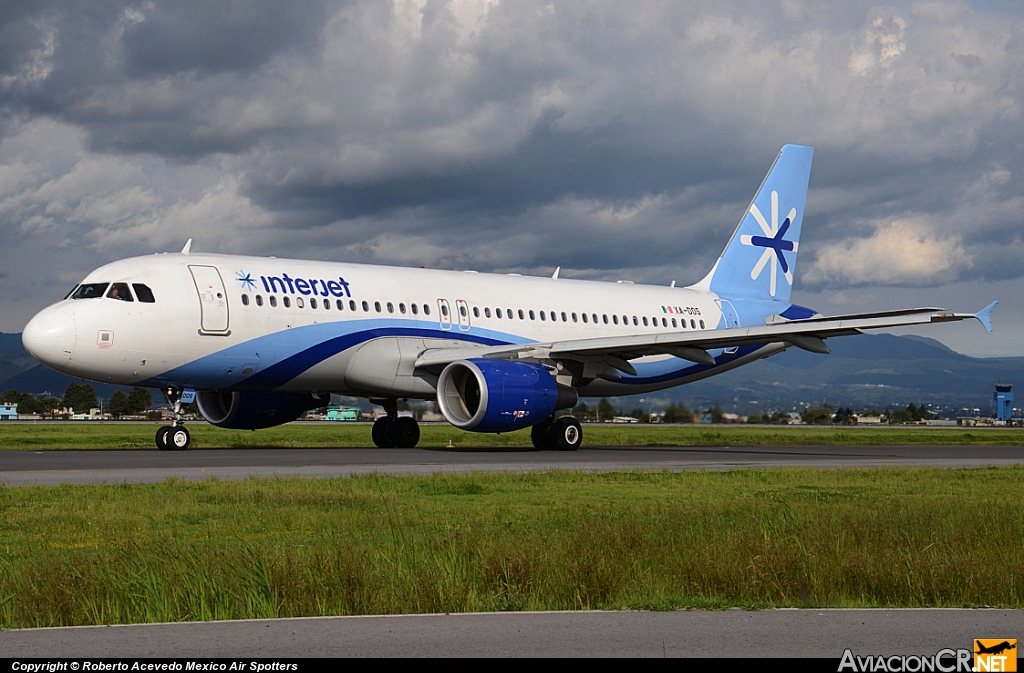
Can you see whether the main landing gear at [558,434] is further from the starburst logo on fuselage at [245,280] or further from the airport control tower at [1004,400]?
the airport control tower at [1004,400]

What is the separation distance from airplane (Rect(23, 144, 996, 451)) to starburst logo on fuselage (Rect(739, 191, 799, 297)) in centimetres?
655

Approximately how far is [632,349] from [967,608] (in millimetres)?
20901

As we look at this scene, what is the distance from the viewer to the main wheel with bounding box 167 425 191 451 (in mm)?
26500

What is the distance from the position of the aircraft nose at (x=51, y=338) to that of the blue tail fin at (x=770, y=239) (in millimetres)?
21204

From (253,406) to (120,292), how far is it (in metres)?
6.05

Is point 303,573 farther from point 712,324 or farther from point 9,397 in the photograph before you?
point 9,397

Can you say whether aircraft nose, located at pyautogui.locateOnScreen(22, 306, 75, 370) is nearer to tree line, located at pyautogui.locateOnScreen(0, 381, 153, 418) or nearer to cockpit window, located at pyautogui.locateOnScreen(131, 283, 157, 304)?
cockpit window, located at pyautogui.locateOnScreen(131, 283, 157, 304)

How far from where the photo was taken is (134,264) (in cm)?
2638

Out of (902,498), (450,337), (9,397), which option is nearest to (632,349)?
(450,337)

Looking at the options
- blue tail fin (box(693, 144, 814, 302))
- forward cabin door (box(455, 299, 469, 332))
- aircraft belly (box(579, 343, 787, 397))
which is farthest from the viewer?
blue tail fin (box(693, 144, 814, 302))

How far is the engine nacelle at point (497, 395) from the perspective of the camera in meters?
26.9

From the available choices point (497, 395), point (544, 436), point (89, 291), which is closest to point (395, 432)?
point (544, 436)

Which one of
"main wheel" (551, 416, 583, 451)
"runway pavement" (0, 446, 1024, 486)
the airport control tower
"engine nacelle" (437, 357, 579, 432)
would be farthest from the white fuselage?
the airport control tower

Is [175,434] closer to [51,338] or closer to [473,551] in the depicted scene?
[51,338]
